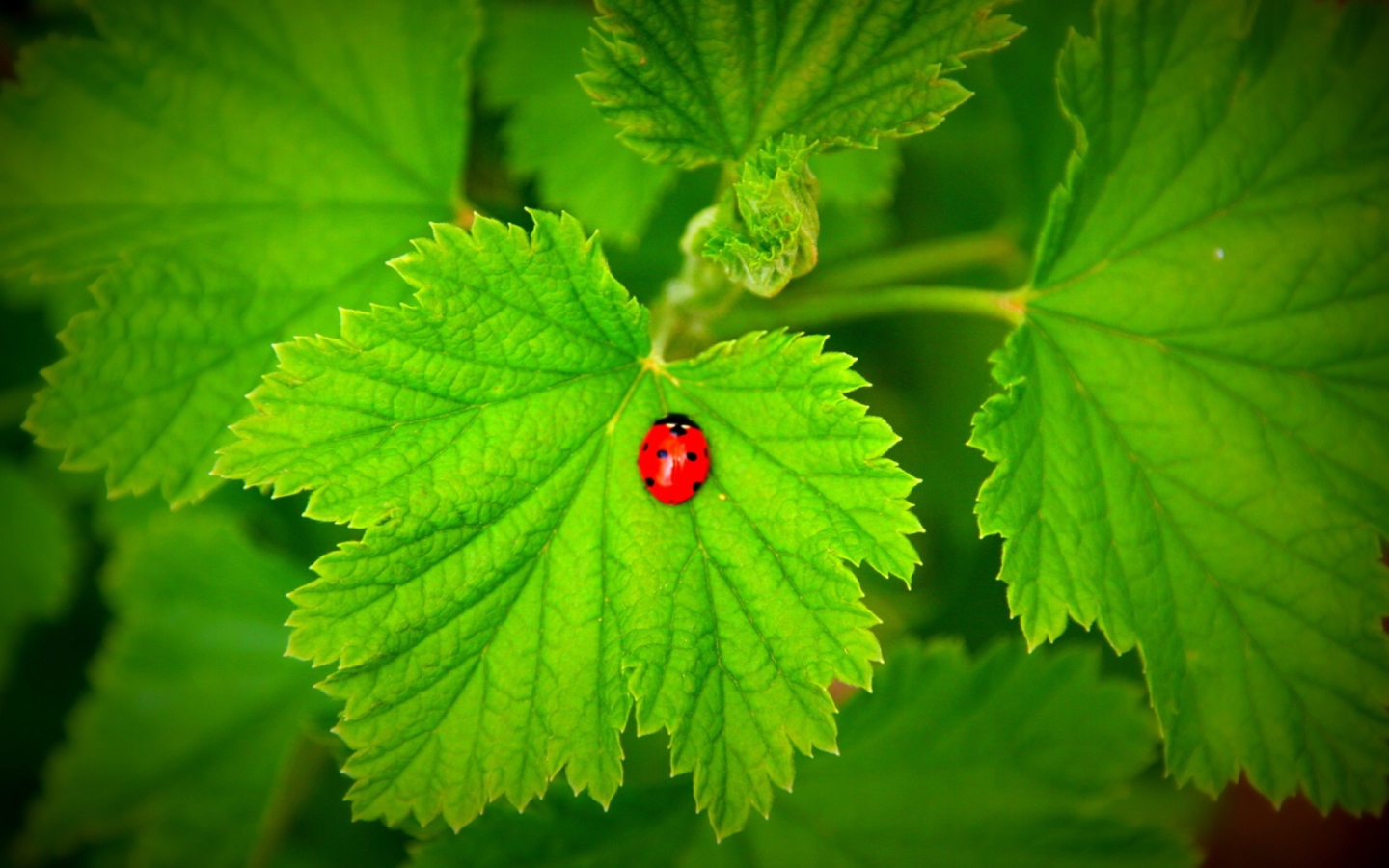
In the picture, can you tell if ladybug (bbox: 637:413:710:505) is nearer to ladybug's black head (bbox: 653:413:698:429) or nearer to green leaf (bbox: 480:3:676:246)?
ladybug's black head (bbox: 653:413:698:429)

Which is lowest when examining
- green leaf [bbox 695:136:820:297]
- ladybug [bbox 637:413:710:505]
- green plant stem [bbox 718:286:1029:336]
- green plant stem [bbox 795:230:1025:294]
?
ladybug [bbox 637:413:710:505]

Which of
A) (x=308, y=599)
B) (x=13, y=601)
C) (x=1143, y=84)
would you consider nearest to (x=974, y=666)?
(x=1143, y=84)

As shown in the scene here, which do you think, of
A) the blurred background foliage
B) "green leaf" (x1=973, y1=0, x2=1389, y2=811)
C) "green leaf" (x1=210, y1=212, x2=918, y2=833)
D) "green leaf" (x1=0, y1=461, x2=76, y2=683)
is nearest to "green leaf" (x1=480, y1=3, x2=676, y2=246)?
the blurred background foliage

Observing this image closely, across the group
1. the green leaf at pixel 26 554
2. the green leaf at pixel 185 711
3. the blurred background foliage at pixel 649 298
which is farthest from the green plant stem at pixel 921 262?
the green leaf at pixel 26 554

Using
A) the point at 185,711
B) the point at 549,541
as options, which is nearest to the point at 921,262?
the point at 549,541

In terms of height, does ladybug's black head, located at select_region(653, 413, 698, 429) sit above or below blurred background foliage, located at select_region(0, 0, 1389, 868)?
below

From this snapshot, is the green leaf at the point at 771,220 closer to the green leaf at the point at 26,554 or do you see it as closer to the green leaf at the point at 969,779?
the green leaf at the point at 969,779

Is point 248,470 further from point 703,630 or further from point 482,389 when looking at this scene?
point 703,630

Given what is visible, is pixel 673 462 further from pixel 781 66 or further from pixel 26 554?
pixel 26 554

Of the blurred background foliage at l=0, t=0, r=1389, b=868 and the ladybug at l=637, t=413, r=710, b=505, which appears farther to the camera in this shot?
the blurred background foliage at l=0, t=0, r=1389, b=868
